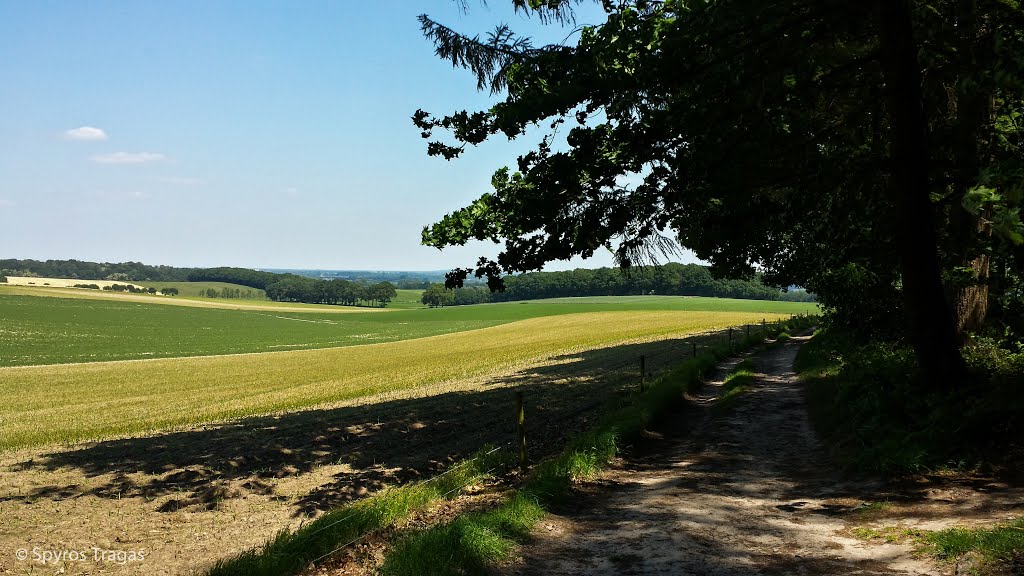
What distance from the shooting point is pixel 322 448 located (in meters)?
12.4

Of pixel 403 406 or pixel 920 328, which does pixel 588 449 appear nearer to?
pixel 920 328

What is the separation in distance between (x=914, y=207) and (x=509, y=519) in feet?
22.4

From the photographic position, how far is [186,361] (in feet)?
146

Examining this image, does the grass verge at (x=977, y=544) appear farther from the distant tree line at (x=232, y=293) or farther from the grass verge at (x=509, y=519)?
the distant tree line at (x=232, y=293)

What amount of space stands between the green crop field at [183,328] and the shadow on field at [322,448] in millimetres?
39024

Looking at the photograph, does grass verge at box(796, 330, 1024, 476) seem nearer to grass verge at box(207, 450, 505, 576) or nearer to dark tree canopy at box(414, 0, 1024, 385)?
dark tree canopy at box(414, 0, 1024, 385)

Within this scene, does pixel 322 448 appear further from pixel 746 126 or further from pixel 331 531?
pixel 746 126

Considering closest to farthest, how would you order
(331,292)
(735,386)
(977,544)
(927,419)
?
(977,544), (927,419), (735,386), (331,292)

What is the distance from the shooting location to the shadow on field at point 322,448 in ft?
31.6

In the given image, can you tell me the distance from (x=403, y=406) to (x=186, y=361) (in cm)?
3307

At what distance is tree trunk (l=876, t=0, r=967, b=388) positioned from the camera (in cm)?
810

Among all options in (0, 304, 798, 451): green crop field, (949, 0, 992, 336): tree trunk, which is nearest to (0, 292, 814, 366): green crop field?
(0, 304, 798, 451): green crop field


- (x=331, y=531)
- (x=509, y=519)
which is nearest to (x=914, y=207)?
(x=509, y=519)

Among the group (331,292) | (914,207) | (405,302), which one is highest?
(914,207)
